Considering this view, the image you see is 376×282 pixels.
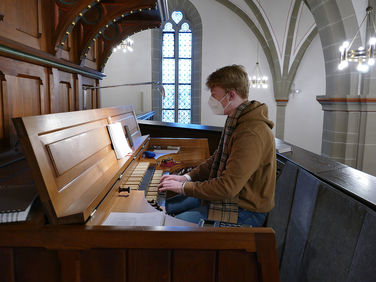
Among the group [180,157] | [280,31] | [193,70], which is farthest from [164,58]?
[180,157]

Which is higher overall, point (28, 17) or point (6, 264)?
point (28, 17)

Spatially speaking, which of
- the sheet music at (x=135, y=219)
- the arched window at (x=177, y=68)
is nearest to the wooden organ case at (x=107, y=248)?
the sheet music at (x=135, y=219)

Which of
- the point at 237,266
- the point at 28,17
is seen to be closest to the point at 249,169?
the point at 237,266

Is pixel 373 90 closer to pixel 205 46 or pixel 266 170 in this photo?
pixel 266 170

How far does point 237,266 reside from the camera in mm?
991

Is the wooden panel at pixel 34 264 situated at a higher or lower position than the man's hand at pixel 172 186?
lower

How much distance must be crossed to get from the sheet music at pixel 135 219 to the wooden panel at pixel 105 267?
0.20m

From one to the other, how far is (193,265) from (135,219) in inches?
14.7

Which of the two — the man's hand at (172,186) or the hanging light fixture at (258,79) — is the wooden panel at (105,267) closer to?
the man's hand at (172,186)

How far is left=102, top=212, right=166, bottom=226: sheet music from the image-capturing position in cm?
120

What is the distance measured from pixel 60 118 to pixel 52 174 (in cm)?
30

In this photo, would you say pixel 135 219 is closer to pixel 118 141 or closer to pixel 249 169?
pixel 249 169

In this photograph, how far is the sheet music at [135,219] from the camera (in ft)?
3.94

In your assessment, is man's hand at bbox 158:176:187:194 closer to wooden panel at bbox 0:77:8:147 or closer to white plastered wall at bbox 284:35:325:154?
wooden panel at bbox 0:77:8:147
